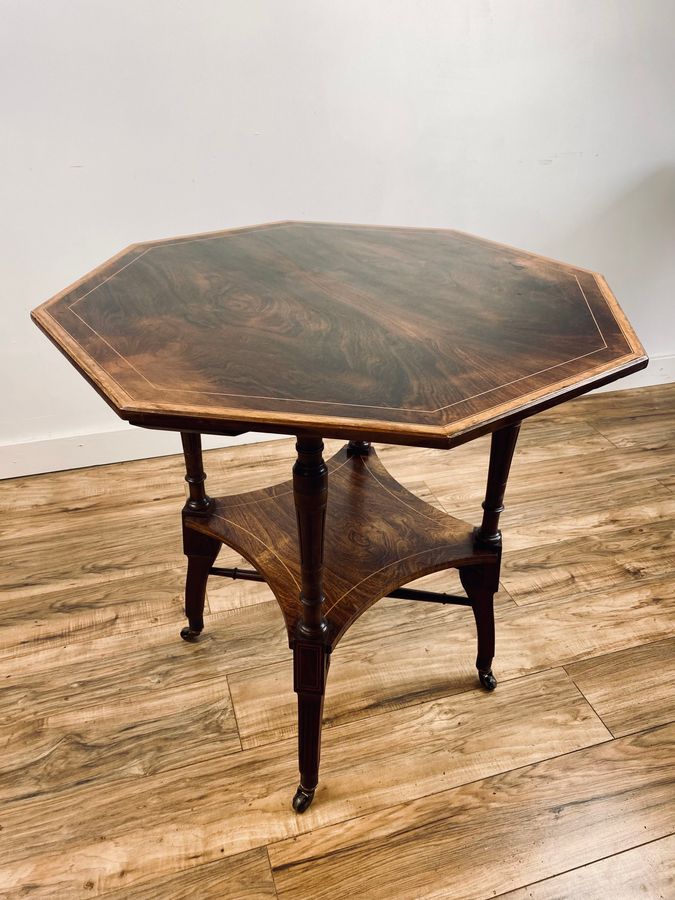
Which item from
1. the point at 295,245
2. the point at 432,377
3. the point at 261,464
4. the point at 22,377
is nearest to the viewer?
the point at 432,377

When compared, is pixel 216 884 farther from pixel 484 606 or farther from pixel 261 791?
pixel 484 606

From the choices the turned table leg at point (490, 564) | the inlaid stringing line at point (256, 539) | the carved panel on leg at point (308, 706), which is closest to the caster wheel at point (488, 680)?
the turned table leg at point (490, 564)

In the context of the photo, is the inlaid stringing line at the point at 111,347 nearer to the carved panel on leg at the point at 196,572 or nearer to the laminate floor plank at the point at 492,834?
the carved panel on leg at the point at 196,572

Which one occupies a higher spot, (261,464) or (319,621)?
(319,621)

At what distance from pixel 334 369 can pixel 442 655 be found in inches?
35.5

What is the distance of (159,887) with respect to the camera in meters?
Result: 1.20

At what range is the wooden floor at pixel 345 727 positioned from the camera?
4.06 ft

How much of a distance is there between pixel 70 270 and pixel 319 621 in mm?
1387

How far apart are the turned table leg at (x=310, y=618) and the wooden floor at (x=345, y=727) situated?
0.39ft

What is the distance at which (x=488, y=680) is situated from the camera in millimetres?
1543

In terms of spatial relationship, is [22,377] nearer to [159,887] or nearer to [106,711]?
[106,711]

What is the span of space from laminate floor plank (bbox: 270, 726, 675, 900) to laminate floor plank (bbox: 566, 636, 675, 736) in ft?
0.28

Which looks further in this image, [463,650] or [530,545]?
[530,545]

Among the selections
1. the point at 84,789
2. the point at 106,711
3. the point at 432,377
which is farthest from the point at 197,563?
the point at 432,377
